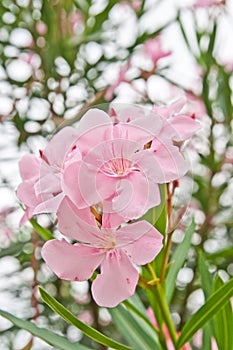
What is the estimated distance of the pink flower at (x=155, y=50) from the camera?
138 cm

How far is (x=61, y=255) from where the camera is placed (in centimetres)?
50

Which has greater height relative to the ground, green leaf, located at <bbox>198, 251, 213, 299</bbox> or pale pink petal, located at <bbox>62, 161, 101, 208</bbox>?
pale pink petal, located at <bbox>62, 161, 101, 208</bbox>

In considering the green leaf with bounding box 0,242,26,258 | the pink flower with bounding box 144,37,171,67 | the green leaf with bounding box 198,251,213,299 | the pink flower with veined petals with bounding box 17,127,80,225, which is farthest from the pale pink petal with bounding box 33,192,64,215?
the pink flower with bounding box 144,37,171,67

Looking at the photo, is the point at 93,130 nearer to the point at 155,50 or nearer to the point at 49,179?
the point at 49,179

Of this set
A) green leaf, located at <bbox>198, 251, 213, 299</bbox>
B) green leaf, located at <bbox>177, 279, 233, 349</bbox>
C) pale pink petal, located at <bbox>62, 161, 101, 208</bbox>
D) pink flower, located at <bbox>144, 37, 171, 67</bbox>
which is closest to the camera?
pale pink petal, located at <bbox>62, 161, 101, 208</bbox>

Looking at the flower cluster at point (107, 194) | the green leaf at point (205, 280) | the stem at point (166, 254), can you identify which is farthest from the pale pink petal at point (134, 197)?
the green leaf at point (205, 280)

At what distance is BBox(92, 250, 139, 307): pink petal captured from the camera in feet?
1.62

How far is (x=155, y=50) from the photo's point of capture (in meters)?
1.39

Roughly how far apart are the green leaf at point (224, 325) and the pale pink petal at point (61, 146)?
7.4 inches

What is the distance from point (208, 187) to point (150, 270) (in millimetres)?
662

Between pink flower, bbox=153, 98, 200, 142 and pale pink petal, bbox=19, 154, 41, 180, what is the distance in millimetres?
102

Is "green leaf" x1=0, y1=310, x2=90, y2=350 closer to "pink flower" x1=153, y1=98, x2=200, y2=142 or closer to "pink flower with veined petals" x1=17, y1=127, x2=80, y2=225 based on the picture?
"pink flower with veined petals" x1=17, y1=127, x2=80, y2=225

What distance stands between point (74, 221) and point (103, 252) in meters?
0.03

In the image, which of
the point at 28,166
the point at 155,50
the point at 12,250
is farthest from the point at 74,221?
the point at 155,50
